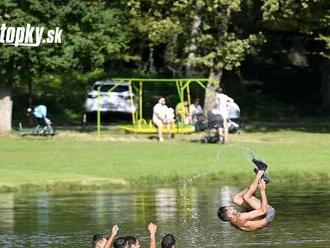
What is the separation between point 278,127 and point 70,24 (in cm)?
Answer: 1132

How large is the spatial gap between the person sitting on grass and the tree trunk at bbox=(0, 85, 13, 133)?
32.5 m

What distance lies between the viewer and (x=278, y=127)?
5662cm

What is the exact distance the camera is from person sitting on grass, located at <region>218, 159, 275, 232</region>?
18609 millimetres

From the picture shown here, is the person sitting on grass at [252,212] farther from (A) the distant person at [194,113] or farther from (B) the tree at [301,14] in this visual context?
(B) the tree at [301,14]

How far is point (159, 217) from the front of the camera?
2606 centimetres

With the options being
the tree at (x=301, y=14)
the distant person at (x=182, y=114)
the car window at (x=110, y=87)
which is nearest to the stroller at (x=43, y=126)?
the distant person at (x=182, y=114)

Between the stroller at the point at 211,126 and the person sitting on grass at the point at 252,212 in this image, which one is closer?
the person sitting on grass at the point at 252,212

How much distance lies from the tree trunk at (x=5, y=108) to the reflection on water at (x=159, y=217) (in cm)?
1940

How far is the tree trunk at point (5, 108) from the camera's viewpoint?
5100 cm

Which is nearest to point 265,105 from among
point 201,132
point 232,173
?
point 201,132

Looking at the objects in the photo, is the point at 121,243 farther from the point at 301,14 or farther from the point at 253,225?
the point at 301,14

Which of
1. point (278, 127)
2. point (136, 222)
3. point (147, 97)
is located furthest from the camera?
point (147, 97)

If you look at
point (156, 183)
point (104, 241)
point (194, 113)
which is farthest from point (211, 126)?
point (104, 241)

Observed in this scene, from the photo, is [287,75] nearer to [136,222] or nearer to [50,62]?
[50,62]
